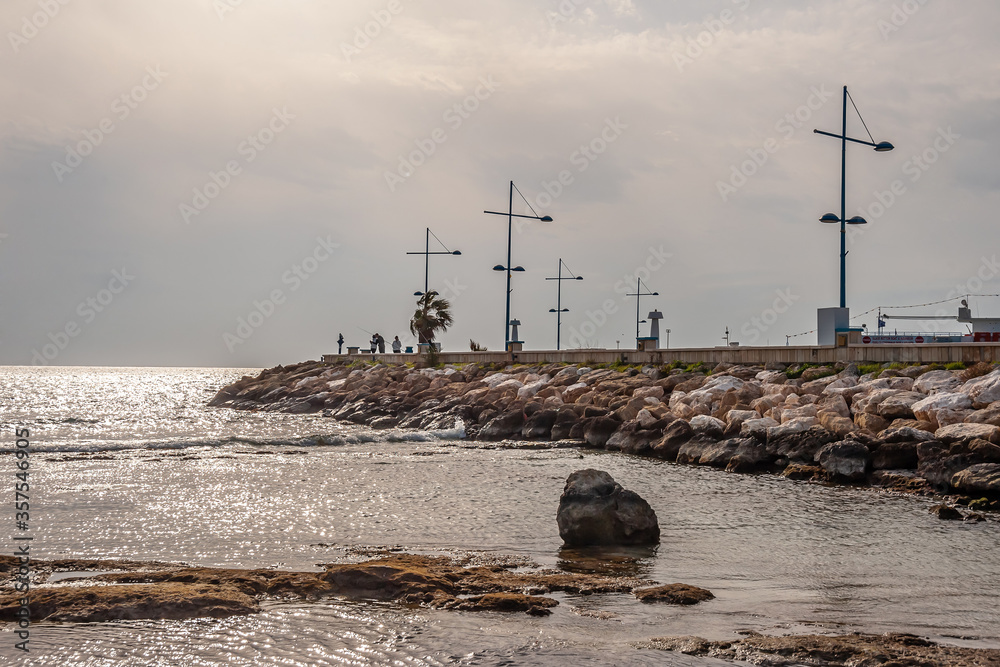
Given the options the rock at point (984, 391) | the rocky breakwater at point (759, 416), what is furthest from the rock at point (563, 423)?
the rock at point (984, 391)

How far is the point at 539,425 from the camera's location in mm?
24484

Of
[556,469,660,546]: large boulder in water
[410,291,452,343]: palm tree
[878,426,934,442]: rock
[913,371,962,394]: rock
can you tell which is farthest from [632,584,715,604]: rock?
[410,291,452,343]: palm tree

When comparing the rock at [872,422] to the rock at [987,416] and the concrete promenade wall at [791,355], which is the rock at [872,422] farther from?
the concrete promenade wall at [791,355]

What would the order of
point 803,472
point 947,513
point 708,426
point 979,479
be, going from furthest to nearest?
point 708,426, point 803,472, point 979,479, point 947,513

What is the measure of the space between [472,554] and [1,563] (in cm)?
458

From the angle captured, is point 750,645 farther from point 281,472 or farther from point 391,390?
point 391,390

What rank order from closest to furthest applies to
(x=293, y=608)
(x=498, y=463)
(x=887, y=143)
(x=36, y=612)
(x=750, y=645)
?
(x=750, y=645), (x=36, y=612), (x=293, y=608), (x=498, y=463), (x=887, y=143)

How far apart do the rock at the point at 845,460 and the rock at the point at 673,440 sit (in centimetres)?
372

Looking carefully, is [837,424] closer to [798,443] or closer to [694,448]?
[798,443]

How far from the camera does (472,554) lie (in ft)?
30.5

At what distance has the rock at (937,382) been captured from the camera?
61.5 feet

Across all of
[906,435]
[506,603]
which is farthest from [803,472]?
[506,603]

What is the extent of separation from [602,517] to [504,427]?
605 inches

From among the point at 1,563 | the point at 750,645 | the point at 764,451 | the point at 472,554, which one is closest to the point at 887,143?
the point at 764,451
